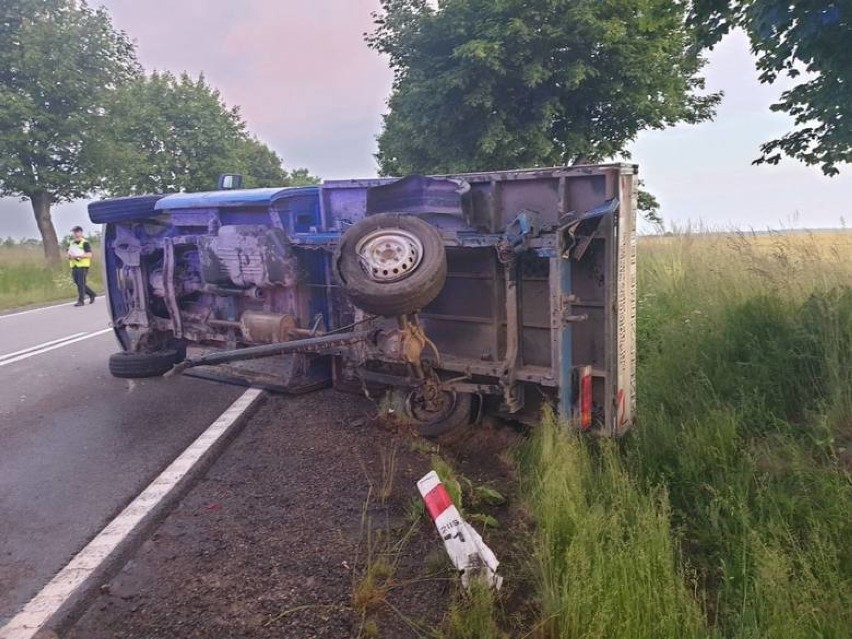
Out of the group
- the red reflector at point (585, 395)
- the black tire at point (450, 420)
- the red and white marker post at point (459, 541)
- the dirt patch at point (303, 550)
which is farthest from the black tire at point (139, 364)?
the red and white marker post at point (459, 541)

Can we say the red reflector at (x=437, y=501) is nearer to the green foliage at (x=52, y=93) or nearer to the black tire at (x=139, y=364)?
the black tire at (x=139, y=364)

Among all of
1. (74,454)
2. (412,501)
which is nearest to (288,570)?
(412,501)

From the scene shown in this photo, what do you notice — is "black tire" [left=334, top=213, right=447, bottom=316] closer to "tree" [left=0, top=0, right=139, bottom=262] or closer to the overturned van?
Answer: the overturned van

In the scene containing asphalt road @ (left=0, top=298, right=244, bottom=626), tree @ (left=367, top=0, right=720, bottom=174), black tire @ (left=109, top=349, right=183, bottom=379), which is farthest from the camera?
tree @ (left=367, top=0, right=720, bottom=174)

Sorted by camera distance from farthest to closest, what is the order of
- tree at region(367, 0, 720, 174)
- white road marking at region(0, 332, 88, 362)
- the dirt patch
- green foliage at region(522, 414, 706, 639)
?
tree at region(367, 0, 720, 174) < white road marking at region(0, 332, 88, 362) < the dirt patch < green foliage at region(522, 414, 706, 639)

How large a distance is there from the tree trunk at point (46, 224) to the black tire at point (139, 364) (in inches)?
712

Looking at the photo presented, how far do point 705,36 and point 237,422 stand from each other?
4.71 metres

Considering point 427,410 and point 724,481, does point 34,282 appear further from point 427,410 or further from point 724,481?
point 724,481

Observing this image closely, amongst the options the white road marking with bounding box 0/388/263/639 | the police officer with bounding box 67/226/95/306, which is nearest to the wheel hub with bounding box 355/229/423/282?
the white road marking with bounding box 0/388/263/639

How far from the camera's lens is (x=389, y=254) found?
4.17 m

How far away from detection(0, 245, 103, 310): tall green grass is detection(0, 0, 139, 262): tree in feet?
5.05

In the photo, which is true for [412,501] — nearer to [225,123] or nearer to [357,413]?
[357,413]

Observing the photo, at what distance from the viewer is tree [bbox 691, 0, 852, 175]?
12.9 ft

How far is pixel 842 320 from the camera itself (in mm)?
4395
